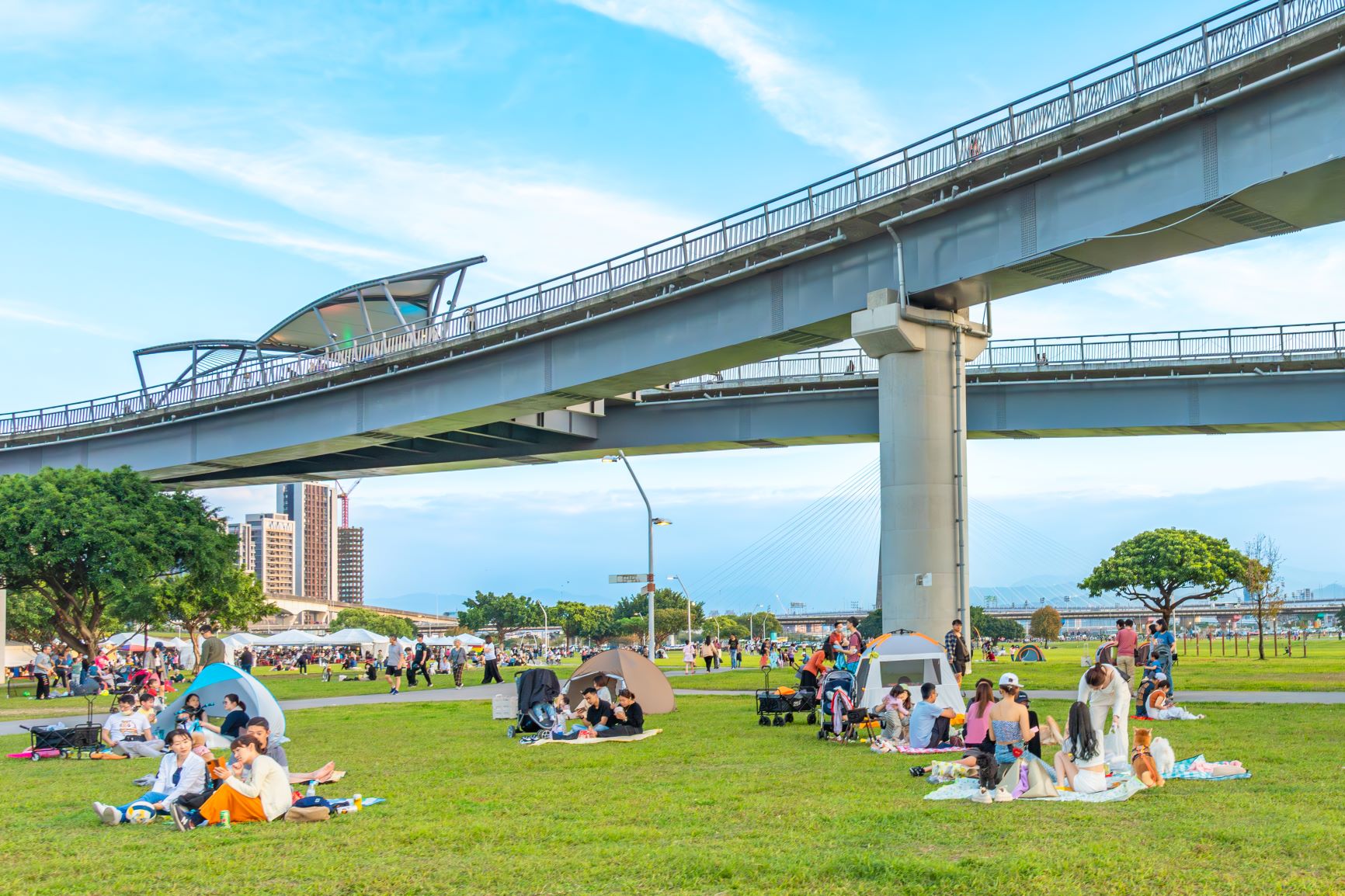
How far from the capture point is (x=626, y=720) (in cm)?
2053

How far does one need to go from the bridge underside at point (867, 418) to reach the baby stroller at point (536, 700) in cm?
2391

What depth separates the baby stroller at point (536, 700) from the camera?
68.7ft

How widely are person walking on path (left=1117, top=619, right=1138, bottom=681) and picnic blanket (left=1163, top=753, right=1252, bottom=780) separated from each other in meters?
8.01

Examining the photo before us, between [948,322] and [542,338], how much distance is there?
13512mm

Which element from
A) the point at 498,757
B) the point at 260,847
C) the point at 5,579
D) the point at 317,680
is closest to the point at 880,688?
the point at 498,757

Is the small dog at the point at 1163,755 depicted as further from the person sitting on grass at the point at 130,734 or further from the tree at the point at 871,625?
the tree at the point at 871,625

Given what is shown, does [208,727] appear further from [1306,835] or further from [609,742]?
[1306,835]

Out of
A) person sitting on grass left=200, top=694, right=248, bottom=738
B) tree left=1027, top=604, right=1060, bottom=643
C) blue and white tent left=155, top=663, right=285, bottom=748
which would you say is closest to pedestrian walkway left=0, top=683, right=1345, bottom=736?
blue and white tent left=155, top=663, right=285, bottom=748

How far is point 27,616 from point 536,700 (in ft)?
304

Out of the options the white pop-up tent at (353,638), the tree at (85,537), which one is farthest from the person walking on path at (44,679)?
the white pop-up tent at (353,638)

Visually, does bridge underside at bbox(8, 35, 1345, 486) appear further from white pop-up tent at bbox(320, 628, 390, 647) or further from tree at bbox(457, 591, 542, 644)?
tree at bbox(457, 591, 542, 644)

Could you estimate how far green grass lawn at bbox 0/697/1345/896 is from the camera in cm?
907

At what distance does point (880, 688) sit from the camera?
65.4 feet

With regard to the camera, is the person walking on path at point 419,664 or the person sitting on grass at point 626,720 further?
the person walking on path at point 419,664
